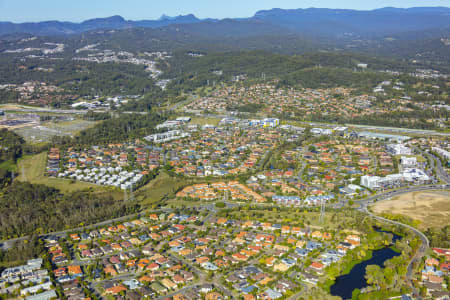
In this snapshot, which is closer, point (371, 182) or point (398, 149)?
point (371, 182)

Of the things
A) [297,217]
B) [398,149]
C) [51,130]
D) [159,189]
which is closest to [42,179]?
[159,189]

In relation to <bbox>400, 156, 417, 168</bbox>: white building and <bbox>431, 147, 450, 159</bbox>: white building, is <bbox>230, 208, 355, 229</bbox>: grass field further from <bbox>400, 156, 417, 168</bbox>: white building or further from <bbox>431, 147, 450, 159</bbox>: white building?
<bbox>431, 147, 450, 159</bbox>: white building

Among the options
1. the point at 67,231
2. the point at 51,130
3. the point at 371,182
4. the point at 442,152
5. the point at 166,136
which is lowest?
the point at 67,231

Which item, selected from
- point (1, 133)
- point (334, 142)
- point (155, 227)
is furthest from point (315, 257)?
point (1, 133)

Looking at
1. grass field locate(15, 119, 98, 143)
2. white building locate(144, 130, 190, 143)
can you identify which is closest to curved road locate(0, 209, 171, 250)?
white building locate(144, 130, 190, 143)

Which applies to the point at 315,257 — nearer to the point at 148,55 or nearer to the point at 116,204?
the point at 116,204

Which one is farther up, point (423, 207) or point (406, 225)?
point (423, 207)

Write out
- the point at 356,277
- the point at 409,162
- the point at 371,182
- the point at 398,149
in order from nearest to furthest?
→ the point at 356,277
the point at 371,182
the point at 409,162
the point at 398,149

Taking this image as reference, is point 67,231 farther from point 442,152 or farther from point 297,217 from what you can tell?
point 442,152
